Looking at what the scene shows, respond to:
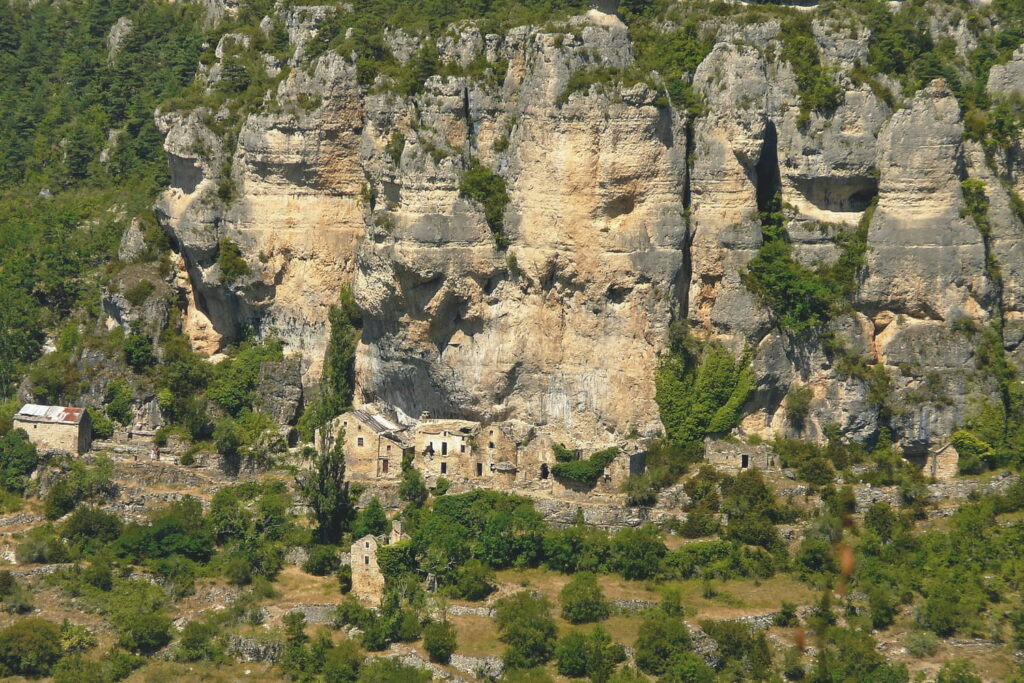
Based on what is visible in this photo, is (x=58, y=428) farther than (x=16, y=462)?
Yes

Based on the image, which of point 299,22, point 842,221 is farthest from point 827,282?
point 299,22

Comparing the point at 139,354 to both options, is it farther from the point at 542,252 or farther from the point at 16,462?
the point at 542,252

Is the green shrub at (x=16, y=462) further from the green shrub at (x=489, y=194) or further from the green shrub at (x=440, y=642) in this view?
the green shrub at (x=489, y=194)

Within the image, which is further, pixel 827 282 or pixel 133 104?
pixel 133 104

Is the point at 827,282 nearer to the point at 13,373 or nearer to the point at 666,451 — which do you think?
the point at 666,451

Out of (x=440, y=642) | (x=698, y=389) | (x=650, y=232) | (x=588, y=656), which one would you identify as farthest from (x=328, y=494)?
(x=650, y=232)
